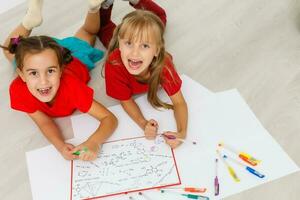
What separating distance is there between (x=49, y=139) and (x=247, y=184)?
568 mm

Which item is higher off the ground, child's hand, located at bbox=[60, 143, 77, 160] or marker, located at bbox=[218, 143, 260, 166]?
child's hand, located at bbox=[60, 143, 77, 160]

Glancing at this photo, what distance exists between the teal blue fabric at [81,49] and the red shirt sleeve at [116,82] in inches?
8.2

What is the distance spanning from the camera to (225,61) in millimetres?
1287

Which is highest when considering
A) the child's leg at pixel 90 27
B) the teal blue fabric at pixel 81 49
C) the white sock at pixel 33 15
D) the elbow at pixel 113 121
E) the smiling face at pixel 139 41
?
the white sock at pixel 33 15

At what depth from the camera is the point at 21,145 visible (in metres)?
1.04

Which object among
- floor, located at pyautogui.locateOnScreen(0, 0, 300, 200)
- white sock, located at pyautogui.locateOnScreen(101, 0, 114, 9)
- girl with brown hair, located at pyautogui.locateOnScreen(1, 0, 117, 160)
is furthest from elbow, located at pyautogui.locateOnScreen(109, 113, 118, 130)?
white sock, located at pyautogui.locateOnScreen(101, 0, 114, 9)

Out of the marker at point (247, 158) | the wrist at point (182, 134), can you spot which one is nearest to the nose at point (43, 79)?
the wrist at point (182, 134)

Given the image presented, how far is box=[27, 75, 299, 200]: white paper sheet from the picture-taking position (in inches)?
35.6

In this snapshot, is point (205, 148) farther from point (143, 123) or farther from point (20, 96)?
point (20, 96)

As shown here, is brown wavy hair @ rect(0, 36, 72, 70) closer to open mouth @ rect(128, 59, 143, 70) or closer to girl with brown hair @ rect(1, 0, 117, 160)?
girl with brown hair @ rect(1, 0, 117, 160)

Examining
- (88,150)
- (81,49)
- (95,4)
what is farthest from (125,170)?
(95,4)

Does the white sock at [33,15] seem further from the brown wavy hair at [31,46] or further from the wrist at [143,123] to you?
the wrist at [143,123]

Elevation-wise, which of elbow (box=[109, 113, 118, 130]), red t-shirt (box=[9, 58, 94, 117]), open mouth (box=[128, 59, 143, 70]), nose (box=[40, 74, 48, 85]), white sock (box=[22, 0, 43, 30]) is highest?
white sock (box=[22, 0, 43, 30])

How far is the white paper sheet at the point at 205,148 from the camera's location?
905 mm
